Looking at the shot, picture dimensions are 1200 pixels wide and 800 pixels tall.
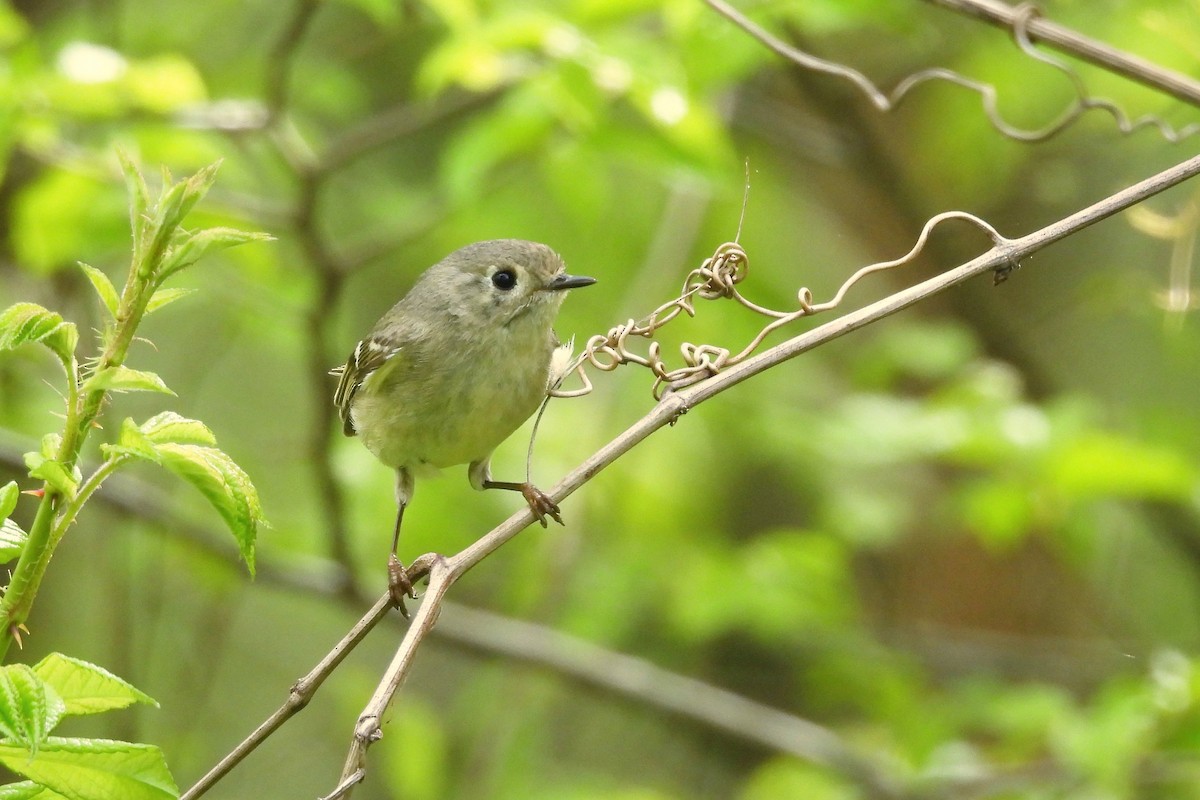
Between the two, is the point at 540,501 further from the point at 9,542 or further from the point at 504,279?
the point at 9,542

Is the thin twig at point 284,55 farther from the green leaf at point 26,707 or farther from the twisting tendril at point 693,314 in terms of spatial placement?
the green leaf at point 26,707

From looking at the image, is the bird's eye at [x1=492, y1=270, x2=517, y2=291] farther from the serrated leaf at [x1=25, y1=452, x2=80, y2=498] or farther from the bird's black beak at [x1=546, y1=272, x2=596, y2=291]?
the serrated leaf at [x1=25, y1=452, x2=80, y2=498]

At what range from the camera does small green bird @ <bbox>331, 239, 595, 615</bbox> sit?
3.15 meters

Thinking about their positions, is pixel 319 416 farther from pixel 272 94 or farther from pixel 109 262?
pixel 109 262

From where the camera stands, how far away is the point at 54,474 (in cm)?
118

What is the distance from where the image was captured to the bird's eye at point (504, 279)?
320cm

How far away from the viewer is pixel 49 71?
364 cm

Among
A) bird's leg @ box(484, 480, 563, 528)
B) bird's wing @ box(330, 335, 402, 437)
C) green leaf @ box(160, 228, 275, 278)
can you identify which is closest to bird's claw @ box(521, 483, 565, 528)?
bird's leg @ box(484, 480, 563, 528)

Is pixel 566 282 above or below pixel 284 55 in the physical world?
below

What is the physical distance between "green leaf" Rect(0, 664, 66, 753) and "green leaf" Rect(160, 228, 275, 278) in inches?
16.6

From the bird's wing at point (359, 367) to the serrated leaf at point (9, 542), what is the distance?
78.9 inches

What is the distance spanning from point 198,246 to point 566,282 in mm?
1900

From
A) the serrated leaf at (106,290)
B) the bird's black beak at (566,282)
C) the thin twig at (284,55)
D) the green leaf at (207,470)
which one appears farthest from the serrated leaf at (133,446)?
the thin twig at (284,55)

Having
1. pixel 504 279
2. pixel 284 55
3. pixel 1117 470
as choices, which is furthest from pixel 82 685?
pixel 1117 470
